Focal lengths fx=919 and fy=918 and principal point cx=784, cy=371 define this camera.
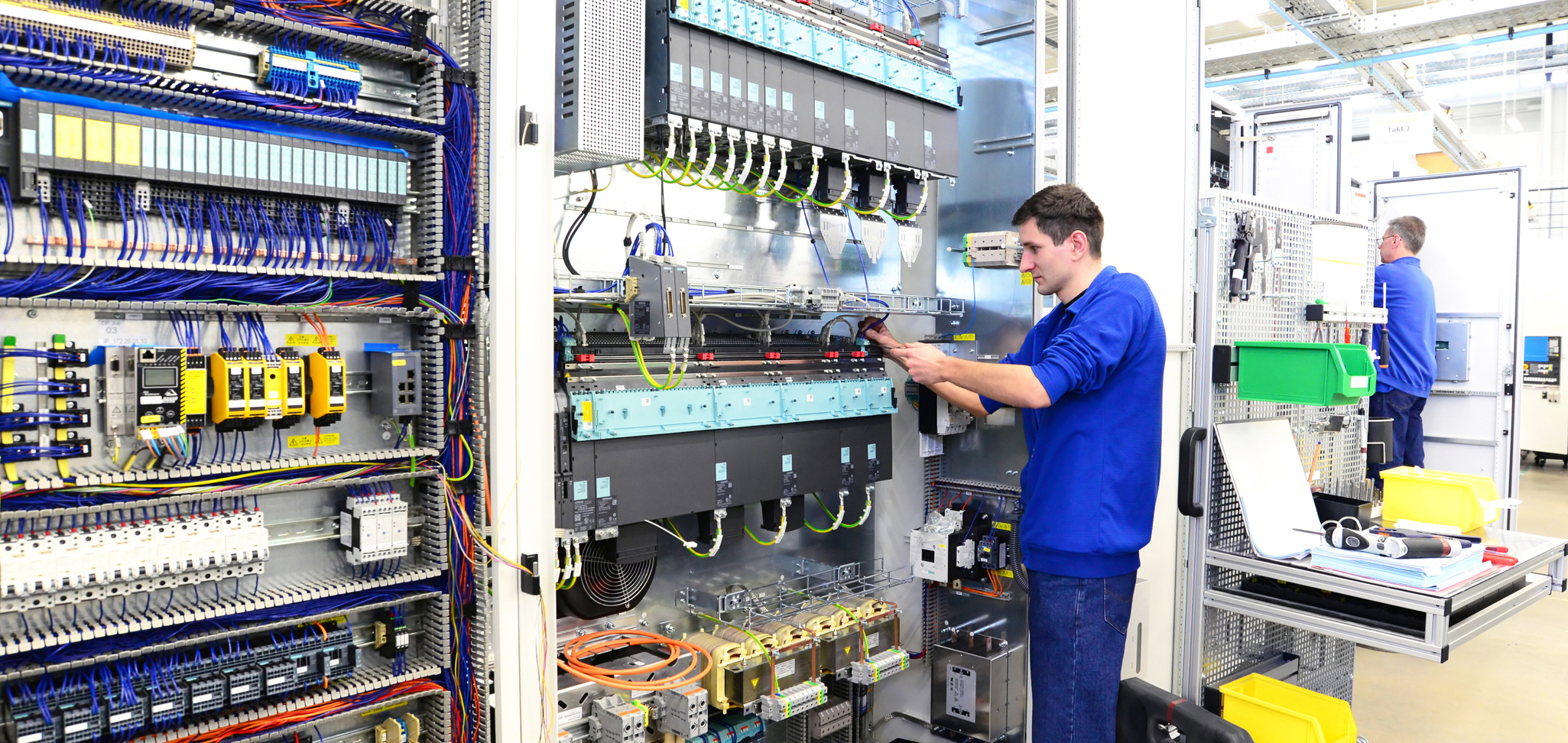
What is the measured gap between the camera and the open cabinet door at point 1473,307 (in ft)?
17.6

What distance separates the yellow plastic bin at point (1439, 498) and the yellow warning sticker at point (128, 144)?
12.3ft

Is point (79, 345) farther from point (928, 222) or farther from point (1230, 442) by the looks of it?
point (1230, 442)

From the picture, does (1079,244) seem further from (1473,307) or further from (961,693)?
(1473,307)

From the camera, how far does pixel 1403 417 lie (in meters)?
5.27

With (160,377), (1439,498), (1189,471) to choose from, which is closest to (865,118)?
(1189,471)

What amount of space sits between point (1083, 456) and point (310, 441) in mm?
1968

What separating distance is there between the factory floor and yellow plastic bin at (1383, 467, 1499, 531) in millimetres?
1107

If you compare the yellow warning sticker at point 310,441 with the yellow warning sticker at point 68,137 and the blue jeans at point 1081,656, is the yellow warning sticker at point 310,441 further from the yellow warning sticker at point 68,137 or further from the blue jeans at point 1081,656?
the blue jeans at point 1081,656

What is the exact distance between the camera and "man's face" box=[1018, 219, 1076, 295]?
256cm

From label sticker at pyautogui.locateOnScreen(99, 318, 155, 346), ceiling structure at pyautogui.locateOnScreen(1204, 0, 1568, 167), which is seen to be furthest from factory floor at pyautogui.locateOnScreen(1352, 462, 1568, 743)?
label sticker at pyautogui.locateOnScreen(99, 318, 155, 346)

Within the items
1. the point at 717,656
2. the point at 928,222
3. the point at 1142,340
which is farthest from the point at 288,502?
the point at 928,222

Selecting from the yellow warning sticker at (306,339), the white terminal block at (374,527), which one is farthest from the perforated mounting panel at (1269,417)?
the yellow warning sticker at (306,339)

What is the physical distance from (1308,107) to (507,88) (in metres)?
3.42

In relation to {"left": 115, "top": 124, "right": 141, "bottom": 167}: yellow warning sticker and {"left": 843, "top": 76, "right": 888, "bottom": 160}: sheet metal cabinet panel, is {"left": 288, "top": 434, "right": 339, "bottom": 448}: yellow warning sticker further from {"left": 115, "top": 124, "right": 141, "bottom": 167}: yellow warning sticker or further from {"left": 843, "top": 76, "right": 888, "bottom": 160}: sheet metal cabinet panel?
{"left": 843, "top": 76, "right": 888, "bottom": 160}: sheet metal cabinet panel
